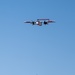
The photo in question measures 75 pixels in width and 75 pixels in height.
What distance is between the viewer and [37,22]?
6629 inches

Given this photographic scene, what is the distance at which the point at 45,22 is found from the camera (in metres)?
171

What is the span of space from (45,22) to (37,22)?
536cm
